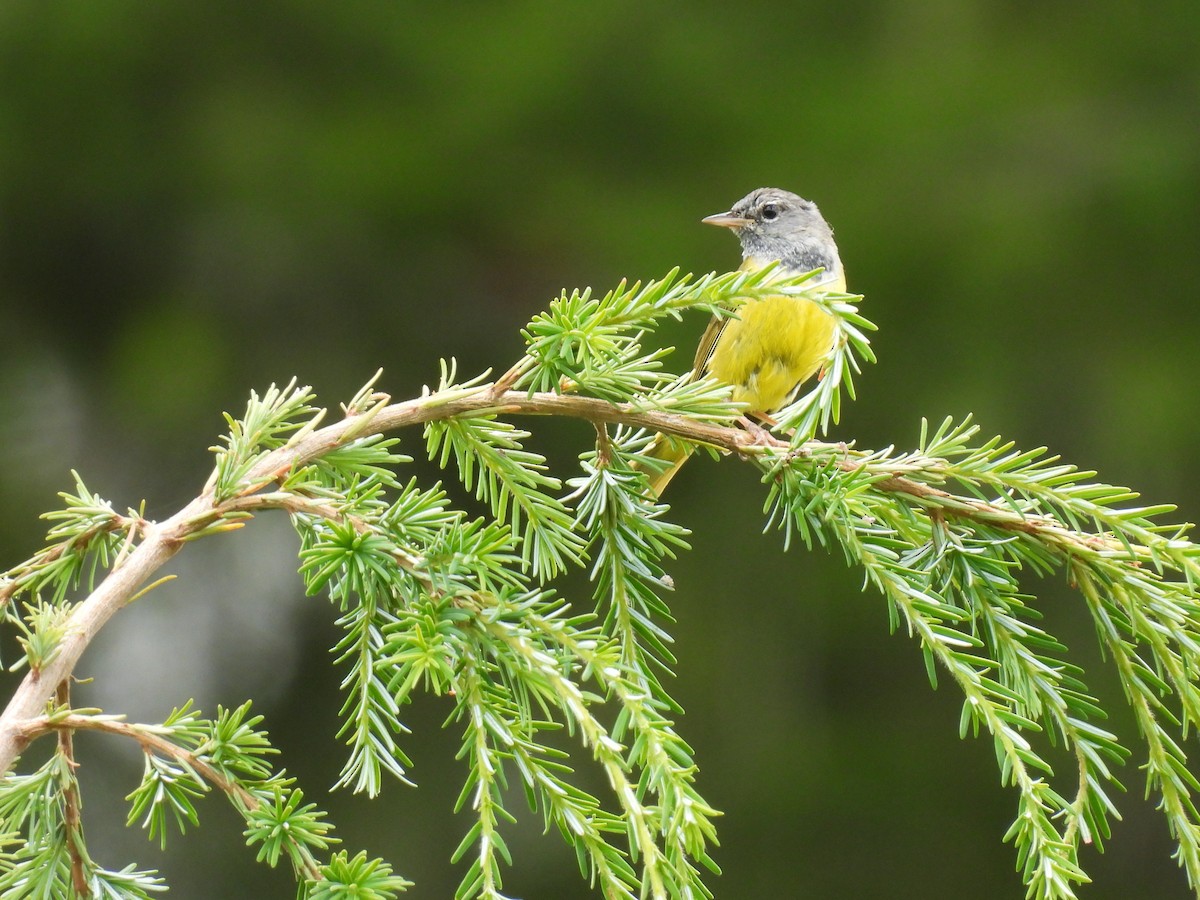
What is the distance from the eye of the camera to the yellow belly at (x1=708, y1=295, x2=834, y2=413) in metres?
2.51

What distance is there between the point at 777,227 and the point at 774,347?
81cm

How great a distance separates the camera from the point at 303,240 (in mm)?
4789

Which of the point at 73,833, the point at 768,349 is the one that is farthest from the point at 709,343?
the point at 73,833

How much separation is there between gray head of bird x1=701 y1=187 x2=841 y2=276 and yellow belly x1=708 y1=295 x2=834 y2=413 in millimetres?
611

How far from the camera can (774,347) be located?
8.32 ft

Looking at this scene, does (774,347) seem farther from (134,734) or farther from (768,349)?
(134,734)

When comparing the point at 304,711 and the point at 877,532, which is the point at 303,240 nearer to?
the point at 304,711

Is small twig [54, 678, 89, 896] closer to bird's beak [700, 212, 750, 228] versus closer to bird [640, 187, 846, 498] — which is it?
bird [640, 187, 846, 498]

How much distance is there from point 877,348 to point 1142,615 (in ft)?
11.5

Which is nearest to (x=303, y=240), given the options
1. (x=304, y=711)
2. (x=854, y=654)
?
(x=304, y=711)

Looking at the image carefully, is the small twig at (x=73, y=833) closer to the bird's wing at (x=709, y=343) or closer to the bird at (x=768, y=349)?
the bird at (x=768, y=349)

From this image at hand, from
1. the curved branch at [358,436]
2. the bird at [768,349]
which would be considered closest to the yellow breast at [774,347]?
the bird at [768,349]

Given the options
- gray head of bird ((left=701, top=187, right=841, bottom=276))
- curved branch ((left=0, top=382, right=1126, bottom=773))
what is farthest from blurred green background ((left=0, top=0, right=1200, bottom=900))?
curved branch ((left=0, top=382, right=1126, bottom=773))

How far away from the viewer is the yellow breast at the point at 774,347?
98.7 inches
